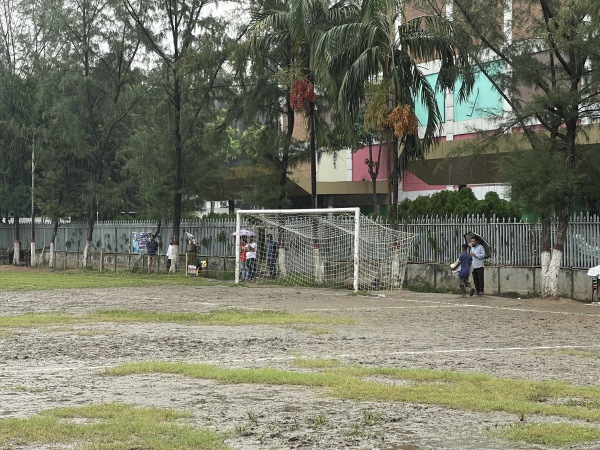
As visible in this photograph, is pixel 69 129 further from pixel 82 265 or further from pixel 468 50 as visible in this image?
pixel 468 50

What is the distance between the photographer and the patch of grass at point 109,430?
304 inches

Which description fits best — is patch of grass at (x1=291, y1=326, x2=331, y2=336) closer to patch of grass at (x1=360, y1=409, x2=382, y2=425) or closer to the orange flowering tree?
patch of grass at (x1=360, y1=409, x2=382, y2=425)

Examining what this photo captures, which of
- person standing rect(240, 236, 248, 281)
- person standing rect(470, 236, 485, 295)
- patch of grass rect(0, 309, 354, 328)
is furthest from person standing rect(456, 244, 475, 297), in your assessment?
person standing rect(240, 236, 248, 281)

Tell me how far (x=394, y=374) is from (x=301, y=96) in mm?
23418

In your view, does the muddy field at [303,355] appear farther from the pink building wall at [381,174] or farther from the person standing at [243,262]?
the pink building wall at [381,174]

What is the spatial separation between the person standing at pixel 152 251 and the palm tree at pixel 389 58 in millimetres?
17630

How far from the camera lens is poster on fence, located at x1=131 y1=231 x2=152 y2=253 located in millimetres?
51250

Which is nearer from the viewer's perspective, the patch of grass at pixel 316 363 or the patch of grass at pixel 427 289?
the patch of grass at pixel 316 363

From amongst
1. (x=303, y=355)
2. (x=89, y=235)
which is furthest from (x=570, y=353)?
(x=89, y=235)

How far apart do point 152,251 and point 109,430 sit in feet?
129

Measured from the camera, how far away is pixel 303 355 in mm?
13797

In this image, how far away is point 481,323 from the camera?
20094 millimetres

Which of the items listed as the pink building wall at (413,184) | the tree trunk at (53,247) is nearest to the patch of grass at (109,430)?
the pink building wall at (413,184)

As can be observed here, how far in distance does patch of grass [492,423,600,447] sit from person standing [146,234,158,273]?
1560 inches
